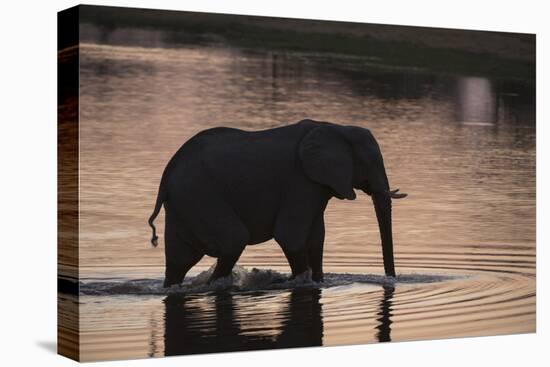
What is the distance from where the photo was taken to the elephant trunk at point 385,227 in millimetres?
12016

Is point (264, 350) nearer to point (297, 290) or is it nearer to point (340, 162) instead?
point (297, 290)

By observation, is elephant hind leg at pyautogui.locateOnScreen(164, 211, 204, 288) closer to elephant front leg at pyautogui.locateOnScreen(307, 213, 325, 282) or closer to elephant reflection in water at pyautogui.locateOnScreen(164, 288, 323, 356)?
elephant reflection in water at pyautogui.locateOnScreen(164, 288, 323, 356)

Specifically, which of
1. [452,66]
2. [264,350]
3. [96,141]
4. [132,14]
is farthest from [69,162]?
[452,66]

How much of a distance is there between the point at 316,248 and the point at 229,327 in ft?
3.59

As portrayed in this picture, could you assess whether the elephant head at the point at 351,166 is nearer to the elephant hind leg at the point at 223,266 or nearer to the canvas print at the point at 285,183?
the canvas print at the point at 285,183

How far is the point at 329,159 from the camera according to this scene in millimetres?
11781

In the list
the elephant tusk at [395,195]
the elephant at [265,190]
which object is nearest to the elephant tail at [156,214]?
the elephant at [265,190]

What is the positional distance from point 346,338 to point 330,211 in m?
1.05

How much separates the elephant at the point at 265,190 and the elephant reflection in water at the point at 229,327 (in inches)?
8.0

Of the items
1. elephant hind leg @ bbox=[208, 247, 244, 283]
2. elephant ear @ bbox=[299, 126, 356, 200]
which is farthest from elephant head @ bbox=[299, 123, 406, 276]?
elephant hind leg @ bbox=[208, 247, 244, 283]

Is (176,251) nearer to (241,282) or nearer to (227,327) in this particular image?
(241,282)

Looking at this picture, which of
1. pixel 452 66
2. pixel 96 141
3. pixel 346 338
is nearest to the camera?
pixel 96 141

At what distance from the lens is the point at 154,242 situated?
11.1 m

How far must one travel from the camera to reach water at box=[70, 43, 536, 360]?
10.8 metres
